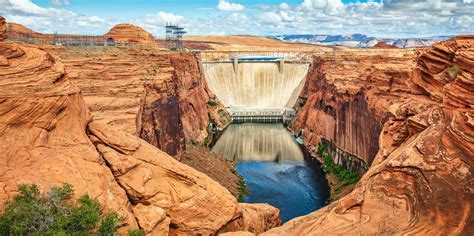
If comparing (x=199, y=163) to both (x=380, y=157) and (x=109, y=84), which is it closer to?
(x=109, y=84)

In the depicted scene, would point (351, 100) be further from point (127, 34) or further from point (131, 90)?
point (127, 34)

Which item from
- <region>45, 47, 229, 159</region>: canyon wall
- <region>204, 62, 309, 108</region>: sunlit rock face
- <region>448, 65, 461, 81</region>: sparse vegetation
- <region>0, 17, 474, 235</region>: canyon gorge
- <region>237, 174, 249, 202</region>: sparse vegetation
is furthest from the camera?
<region>204, 62, 309, 108</region>: sunlit rock face

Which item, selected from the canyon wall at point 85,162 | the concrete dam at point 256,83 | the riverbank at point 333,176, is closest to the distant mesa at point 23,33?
the concrete dam at point 256,83

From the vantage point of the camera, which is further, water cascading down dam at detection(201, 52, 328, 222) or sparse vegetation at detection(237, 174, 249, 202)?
water cascading down dam at detection(201, 52, 328, 222)

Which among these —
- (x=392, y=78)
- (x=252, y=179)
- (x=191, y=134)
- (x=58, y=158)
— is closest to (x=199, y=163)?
(x=252, y=179)

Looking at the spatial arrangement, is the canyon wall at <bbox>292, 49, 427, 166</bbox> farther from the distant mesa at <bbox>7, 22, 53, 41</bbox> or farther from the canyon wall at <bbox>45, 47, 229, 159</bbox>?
the distant mesa at <bbox>7, 22, 53, 41</bbox>

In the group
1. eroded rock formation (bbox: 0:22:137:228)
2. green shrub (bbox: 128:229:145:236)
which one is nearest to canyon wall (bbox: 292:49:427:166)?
green shrub (bbox: 128:229:145:236)
